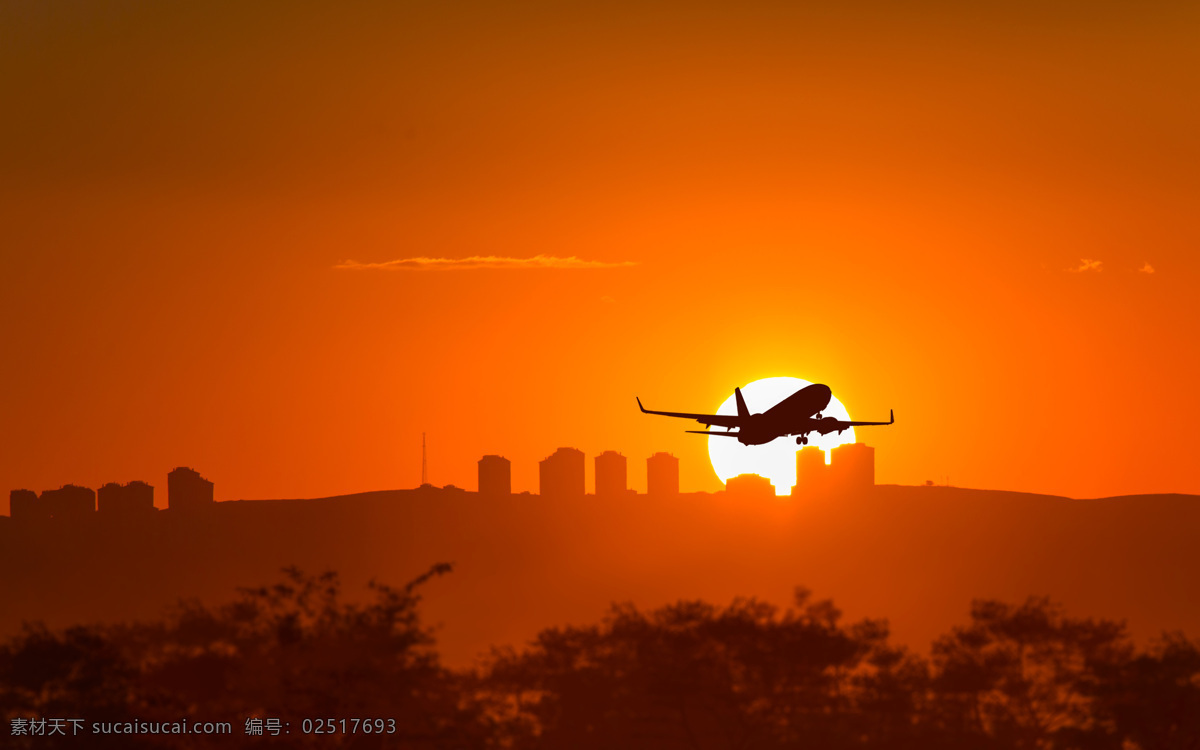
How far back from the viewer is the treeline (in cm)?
13075

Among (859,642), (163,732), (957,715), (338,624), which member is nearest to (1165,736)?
(957,715)

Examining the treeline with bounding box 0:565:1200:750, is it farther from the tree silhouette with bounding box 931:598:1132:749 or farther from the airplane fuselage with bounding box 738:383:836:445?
the airplane fuselage with bounding box 738:383:836:445

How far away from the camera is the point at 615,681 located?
490 ft

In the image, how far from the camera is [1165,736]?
143 meters

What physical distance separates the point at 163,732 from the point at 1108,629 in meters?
90.3

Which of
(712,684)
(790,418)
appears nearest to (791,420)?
(790,418)

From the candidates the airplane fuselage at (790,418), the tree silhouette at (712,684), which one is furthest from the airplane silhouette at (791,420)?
the tree silhouette at (712,684)

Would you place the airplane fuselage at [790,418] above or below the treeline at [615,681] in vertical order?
above

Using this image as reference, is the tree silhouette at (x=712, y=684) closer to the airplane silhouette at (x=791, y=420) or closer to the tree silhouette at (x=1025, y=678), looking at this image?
Answer: the tree silhouette at (x=1025, y=678)

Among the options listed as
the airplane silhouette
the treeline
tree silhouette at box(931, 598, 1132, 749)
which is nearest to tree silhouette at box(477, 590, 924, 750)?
the treeline

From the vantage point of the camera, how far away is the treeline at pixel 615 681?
429ft

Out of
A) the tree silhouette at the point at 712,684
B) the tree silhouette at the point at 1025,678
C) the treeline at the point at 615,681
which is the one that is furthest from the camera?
the tree silhouette at the point at 1025,678

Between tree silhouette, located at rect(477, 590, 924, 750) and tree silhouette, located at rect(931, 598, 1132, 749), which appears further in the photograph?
tree silhouette, located at rect(931, 598, 1132, 749)

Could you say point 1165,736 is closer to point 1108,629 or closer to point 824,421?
point 1108,629
